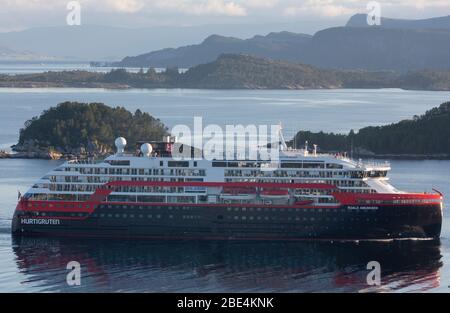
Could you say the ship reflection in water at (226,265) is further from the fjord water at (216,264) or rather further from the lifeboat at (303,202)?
the lifeboat at (303,202)

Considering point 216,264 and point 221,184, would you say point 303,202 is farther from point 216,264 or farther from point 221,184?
point 216,264

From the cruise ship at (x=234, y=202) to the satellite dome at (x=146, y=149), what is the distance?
5 cm

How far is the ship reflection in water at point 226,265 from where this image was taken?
39594mm

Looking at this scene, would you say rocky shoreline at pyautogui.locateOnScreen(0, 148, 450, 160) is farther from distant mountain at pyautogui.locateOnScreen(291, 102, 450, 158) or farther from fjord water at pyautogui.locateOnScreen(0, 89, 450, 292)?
fjord water at pyautogui.locateOnScreen(0, 89, 450, 292)

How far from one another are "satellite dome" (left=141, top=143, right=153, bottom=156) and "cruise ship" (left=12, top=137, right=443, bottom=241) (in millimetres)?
49

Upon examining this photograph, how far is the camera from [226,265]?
4238cm

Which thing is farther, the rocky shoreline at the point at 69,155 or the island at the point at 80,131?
the island at the point at 80,131

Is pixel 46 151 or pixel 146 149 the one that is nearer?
pixel 146 149

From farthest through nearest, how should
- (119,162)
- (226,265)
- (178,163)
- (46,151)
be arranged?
(46,151) < (119,162) < (178,163) < (226,265)

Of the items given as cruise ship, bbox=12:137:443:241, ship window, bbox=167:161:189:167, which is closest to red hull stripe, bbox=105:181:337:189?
cruise ship, bbox=12:137:443:241

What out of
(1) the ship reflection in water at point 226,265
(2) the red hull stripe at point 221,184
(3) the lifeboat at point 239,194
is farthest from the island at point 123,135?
(1) the ship reflection in water at point 226,265

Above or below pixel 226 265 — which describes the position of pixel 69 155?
above

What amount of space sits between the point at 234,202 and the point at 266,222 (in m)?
1.34

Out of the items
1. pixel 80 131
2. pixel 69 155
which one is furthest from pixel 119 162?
pixel 80 131
